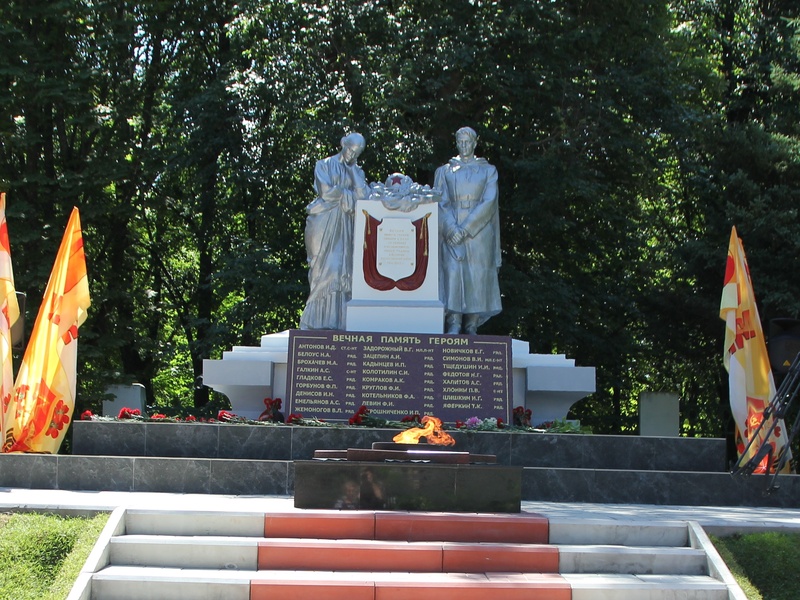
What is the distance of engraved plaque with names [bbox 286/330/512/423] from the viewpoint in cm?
1242

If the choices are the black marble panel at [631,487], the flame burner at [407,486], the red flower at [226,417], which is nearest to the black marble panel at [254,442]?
the red flower at [226,417]

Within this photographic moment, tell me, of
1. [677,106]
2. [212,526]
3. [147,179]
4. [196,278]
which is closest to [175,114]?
[147,179]

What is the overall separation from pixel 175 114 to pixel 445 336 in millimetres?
9701

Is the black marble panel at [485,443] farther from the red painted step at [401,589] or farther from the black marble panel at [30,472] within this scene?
the red painted step at [401,589]

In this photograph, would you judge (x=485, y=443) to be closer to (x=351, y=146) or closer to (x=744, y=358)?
(x=744, y=358)

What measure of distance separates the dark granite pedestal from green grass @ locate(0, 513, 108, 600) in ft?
5.18

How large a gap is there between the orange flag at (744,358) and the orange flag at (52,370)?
737 centimetres

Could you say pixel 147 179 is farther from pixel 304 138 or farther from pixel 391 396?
pixel 391 396

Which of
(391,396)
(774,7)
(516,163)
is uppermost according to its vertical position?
(774,7)

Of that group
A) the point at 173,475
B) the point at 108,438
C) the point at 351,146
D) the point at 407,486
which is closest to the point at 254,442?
the point at 173,475

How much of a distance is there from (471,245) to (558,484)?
4.07 meters

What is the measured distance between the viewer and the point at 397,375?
12547 millimetres

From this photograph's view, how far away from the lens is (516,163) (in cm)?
1875

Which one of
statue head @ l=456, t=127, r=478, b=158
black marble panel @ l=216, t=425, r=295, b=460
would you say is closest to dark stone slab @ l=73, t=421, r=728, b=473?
black marble panel @ l=216, t=425, r=295, b=460
